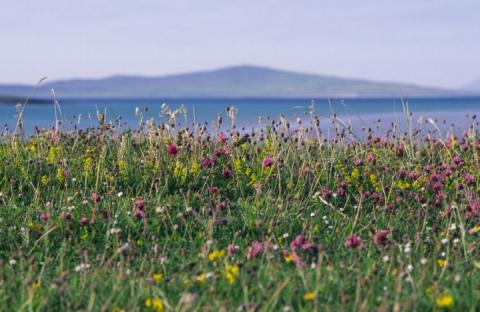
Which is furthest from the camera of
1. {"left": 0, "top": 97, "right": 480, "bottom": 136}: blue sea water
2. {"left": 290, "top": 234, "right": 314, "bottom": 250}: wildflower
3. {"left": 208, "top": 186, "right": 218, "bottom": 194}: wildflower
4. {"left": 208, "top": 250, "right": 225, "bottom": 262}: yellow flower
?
{"left": 0, "top": 97, "right": 480, "bottom": 136}: blue sea water

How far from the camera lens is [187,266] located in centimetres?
479

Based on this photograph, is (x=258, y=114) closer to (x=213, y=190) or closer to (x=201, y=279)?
(x=213, y=190)

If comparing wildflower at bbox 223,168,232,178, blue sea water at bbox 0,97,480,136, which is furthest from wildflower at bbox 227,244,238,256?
blue sea water at bbox 0,97,480,136

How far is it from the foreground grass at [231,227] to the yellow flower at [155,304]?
0.01 m

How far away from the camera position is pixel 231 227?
6.11 metres

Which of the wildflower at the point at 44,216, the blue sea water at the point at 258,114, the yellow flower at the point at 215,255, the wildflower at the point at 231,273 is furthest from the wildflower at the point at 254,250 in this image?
the blue sea water at the point at 258,114

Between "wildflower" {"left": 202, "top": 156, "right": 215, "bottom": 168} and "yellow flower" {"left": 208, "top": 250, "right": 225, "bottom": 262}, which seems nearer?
"yellow flower" {"left": 208, "top": 250, "right": 225, "bottom": 262}

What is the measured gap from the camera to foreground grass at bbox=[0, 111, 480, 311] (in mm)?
4359

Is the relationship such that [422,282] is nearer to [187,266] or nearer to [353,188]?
[187,266]

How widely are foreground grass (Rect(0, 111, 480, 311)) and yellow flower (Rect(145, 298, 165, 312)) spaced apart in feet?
0.03

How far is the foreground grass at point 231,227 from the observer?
436 centimetres

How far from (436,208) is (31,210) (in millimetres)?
3400

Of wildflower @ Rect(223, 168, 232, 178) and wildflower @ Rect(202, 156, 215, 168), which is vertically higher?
wildflower @ Rect(202, 156, 215, 168)

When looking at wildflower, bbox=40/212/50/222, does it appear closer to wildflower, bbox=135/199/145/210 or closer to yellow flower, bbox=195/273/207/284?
wildflower, bbox=135/199/145/210
